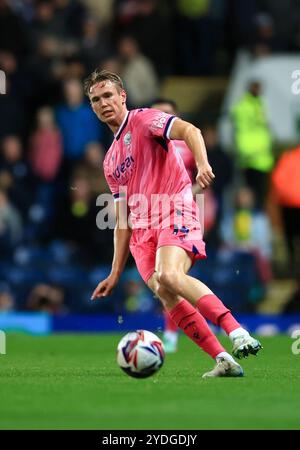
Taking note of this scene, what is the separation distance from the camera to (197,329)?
9.43 meters

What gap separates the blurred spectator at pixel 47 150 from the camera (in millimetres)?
18156

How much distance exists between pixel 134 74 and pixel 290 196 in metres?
2.77

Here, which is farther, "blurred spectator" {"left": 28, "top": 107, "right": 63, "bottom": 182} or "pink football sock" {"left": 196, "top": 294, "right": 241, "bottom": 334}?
"blurred spectator" {"left": 28, "top": 107, "right": 63, "bottom": 182}

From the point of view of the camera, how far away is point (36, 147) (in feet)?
60.0

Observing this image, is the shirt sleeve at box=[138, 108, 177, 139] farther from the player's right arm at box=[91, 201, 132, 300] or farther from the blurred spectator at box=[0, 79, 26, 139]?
the blurred spectator at box=[0, 79, 26, 139]

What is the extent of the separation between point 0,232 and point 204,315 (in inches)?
325

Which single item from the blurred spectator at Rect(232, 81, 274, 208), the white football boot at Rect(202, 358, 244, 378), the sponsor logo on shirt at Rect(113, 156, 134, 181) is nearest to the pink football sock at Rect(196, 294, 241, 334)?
the white football boot at Rect(202, 358, 244, 378)

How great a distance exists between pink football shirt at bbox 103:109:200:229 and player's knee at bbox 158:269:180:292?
1.39 feet

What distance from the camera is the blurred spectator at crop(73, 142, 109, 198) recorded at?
17.7 metres

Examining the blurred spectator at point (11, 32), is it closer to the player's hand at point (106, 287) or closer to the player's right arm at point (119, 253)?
the player's right arm at point (119, 253)

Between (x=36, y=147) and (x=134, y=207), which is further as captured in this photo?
(x=36, y=147)
